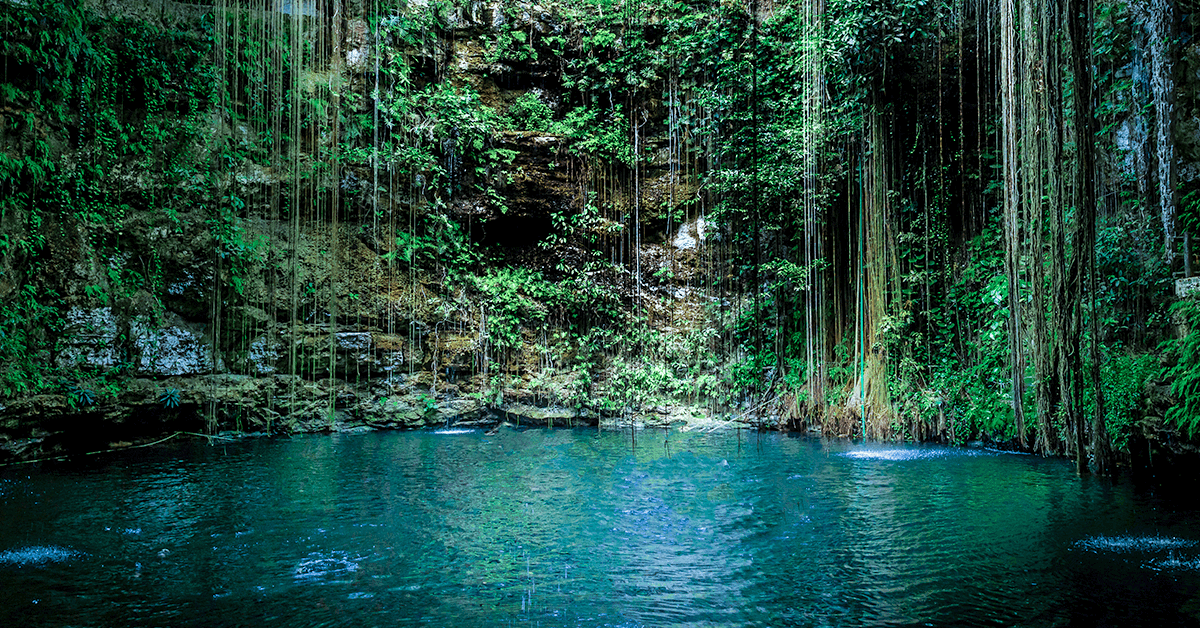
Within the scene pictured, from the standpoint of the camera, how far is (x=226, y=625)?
308 cm

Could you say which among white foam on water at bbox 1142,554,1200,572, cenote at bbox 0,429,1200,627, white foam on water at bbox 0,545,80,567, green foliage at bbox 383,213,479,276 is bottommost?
cenote at bbox 0,429,1200,627

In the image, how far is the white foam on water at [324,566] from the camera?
12.3ft

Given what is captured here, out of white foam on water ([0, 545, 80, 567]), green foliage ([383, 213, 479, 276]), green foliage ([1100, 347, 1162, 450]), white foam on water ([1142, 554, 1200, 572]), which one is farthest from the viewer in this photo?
green foliage ([383, 213, 479, 276])

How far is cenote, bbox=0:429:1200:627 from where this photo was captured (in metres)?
3.25

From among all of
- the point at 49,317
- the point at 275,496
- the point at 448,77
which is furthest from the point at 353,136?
the point at 275,496

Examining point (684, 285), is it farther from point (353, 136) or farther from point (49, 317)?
point (49, 317)

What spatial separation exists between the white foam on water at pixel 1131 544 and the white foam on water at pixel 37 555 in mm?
6111

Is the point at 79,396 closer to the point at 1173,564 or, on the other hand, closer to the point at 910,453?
the point at 910,453

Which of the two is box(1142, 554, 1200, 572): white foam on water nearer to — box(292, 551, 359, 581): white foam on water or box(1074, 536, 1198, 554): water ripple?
box(1074, 536, 1198, 554): water ripple

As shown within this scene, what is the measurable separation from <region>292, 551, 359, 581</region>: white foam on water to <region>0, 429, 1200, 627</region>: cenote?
0.9 inches

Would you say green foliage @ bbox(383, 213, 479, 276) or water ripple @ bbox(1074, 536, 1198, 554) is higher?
green foliage @ bbox(383, 213, 479, 276)

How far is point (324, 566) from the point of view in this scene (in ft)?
12.8

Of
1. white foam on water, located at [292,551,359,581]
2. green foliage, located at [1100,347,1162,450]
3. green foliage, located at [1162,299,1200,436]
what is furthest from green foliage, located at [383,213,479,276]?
green foliage, located at [1162,299,1200,436]

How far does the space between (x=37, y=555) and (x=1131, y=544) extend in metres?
6.60
